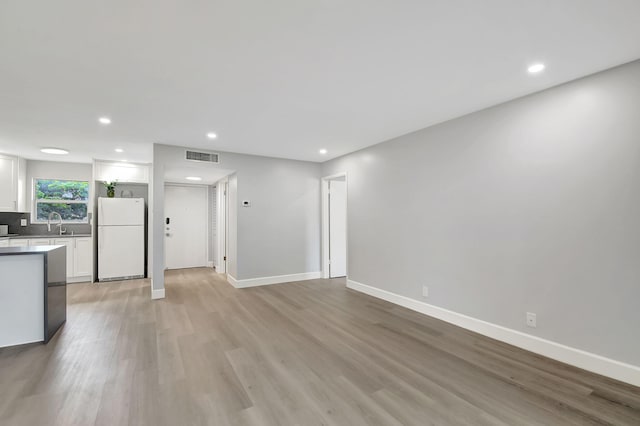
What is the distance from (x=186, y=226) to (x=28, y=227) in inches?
120

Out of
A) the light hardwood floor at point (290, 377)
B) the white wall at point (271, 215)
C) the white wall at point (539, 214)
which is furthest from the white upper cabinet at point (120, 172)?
the white wall at point (539, 214)

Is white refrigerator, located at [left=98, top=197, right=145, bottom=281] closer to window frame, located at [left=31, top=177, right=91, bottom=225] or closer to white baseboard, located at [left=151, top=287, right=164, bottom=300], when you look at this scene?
window frame, located at [left=31, top=177, right=91, bottom=225]

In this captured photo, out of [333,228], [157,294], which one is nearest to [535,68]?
[333,228]

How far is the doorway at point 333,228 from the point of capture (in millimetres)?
6148

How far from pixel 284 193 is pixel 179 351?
3576mm

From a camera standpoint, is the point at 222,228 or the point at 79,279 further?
the point at 222,228

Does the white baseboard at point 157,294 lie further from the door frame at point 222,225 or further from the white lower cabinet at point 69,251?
the white lower cabinet at point 69,251

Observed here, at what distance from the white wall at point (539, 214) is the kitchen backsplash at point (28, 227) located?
699 centimetres

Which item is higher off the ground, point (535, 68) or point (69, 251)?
point (535, 68)

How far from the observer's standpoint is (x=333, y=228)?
6.20 m

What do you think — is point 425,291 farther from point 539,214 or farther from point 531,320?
point 539,214

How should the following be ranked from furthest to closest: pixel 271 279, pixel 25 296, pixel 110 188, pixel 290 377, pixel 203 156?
pixel 110 188, pixel 271 279, pixel 203 156, pixel 25 296, pixel 290 377

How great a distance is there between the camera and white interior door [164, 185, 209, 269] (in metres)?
7.19

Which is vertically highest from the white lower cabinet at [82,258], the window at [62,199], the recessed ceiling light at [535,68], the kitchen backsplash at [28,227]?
the recessed ceiling light at [535,68]
